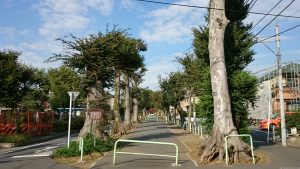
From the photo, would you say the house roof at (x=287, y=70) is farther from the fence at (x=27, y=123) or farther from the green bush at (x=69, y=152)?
the green bush at (x=69, y=152)

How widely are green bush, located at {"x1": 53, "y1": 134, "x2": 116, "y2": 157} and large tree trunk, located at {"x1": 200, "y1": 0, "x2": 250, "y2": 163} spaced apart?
5.14 metres

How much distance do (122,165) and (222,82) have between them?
16.9 ft

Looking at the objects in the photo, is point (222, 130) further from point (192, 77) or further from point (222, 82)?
point (192, 77)

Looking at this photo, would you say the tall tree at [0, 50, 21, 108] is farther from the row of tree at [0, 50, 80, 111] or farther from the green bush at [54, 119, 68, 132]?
the green bush at [54, 119, 68, 132]

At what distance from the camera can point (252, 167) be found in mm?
14305

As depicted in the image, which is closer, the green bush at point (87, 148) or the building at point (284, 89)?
the green bush at point (87, 148)

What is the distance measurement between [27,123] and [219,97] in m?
20.6

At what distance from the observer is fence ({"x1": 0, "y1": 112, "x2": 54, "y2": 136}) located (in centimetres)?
3152

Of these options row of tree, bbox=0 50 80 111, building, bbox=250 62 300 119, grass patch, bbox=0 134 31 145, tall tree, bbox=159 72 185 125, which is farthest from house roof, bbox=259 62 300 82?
grass patch, bbox=0 134 31 145

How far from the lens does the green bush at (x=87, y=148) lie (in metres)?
18.2

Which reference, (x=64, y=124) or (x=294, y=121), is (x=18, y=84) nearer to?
(x=64, y=124)

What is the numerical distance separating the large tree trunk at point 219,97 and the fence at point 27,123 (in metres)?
18.8

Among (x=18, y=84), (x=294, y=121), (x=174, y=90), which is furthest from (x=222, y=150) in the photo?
(x=174, y=90)

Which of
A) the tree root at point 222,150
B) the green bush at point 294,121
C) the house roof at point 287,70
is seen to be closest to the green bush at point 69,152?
the tree root at point 222,150
